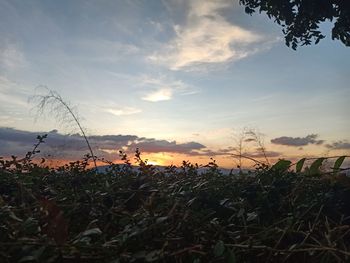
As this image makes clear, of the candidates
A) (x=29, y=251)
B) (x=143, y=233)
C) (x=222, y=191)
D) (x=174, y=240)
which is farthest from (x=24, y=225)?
(x=222, y=191)

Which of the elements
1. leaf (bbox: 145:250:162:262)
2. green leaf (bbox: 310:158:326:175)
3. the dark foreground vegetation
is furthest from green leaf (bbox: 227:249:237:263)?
green leaf (bbox: 310:158:326:175)

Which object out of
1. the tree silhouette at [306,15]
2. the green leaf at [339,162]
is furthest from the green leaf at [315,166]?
the tree silhouette at [306,15]

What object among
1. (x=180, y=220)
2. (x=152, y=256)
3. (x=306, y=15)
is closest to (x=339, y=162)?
(x=180, y=220)

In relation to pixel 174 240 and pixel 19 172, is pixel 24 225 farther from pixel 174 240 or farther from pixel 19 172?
pixel 19 172

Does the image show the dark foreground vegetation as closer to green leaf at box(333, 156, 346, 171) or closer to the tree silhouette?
green leaf at box(333, 156, 346, 171)

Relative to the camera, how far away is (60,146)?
23.1ft

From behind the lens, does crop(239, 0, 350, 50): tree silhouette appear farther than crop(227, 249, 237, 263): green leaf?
Yes

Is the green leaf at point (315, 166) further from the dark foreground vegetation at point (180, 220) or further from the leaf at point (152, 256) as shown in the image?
the leaf at point (152, 256)

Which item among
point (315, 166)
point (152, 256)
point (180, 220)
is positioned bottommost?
point (152, 256)

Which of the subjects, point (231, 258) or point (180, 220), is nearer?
point (231, 258)

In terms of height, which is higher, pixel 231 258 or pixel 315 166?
pixel 315 166

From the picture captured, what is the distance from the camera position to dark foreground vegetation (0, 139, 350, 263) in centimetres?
205

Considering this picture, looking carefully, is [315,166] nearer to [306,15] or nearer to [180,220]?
[180,220]

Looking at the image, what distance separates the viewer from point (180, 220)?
2.50 meters
